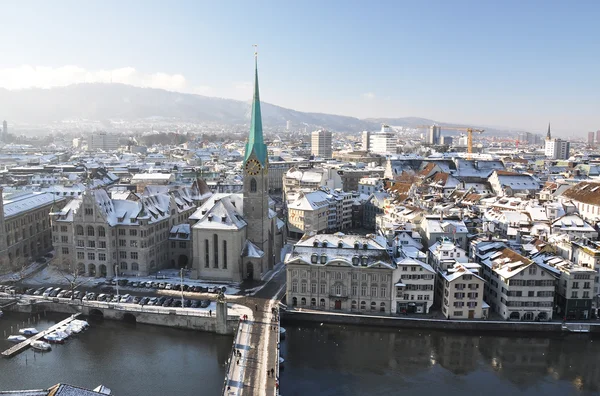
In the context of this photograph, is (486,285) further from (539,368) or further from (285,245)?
(285,245)

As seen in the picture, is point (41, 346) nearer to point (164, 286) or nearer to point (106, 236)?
point (164, 286)

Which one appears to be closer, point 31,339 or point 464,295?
point 31,339

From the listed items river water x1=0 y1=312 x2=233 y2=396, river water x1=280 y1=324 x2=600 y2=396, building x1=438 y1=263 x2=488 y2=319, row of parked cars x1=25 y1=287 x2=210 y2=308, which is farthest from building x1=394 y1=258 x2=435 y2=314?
row of parked cars x1=25 y1=287 x2=210 y2=308

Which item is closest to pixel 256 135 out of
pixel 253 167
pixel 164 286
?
pixel 253 167

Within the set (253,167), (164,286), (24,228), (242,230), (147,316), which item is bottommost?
(147,316)

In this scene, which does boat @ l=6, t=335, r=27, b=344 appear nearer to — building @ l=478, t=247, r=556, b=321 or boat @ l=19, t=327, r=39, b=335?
boat @ l=19, t=327, r=39, b=335

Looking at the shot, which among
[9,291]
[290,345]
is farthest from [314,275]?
[9,291]
